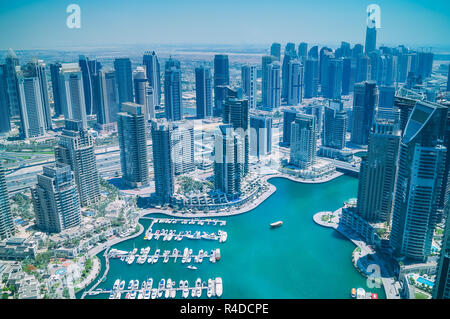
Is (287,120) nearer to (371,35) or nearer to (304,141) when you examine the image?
(304,141)

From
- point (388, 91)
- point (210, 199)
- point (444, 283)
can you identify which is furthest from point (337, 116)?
point (444, 283)

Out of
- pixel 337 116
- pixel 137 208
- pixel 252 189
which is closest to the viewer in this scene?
pixel 137 208

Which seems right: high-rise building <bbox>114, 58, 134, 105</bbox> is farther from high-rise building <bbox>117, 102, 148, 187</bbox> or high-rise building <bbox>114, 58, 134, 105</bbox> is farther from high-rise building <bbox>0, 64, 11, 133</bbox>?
high-rise building <bbox>117, 102, 148, 187</bbox>

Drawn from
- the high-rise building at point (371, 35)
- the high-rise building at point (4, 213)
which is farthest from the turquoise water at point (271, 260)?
the high-rise building at point (371, 35)

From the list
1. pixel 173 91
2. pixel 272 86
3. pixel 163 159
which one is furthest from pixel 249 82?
pixel 163 159

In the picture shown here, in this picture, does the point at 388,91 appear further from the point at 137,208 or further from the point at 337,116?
the point at 137,208

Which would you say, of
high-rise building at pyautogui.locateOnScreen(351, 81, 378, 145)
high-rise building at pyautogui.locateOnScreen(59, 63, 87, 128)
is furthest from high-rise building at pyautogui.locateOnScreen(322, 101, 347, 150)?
high-rise building at pyautogui.locateOnScreen(59, 63, 87, 128)
